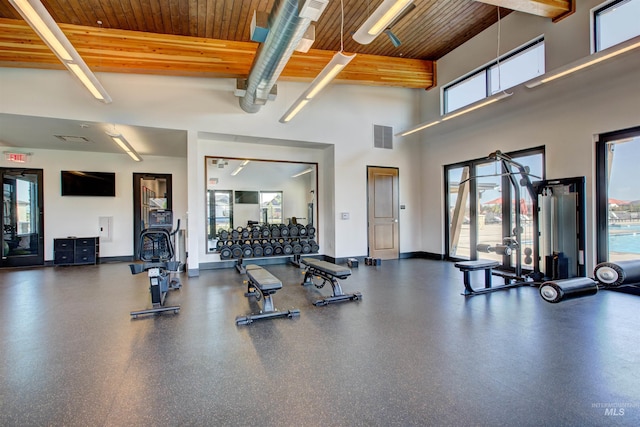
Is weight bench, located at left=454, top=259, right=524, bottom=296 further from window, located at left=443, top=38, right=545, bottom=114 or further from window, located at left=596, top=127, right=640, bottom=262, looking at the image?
window, located at left=443, top=38, right=545, bottom=114

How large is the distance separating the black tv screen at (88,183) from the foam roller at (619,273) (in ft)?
31.2

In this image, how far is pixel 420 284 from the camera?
5.21 meters

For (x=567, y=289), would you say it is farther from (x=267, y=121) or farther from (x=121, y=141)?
(x=121, y=141)

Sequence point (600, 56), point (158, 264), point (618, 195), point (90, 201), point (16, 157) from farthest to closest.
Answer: point (90, 201), point (16, 157), point (618, 195), point (158, 264), point (600, 56)

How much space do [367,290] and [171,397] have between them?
327 cm

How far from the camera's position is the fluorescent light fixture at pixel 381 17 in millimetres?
2893

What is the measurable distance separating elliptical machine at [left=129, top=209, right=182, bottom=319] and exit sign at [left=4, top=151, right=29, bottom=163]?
4551 millimetres

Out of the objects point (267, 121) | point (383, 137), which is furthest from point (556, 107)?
point (267, 121)

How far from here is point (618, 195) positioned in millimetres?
4578

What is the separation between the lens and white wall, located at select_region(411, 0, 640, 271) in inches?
176

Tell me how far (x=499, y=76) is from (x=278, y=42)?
4.75 meters

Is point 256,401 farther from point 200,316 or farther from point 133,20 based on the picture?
point 133,20

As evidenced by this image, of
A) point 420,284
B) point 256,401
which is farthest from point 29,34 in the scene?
point 420,284

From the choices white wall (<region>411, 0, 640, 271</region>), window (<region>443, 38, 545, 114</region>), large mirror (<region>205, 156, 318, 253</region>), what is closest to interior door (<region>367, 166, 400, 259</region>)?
large mirror (<region>205, 156, 318, 253</region>)
